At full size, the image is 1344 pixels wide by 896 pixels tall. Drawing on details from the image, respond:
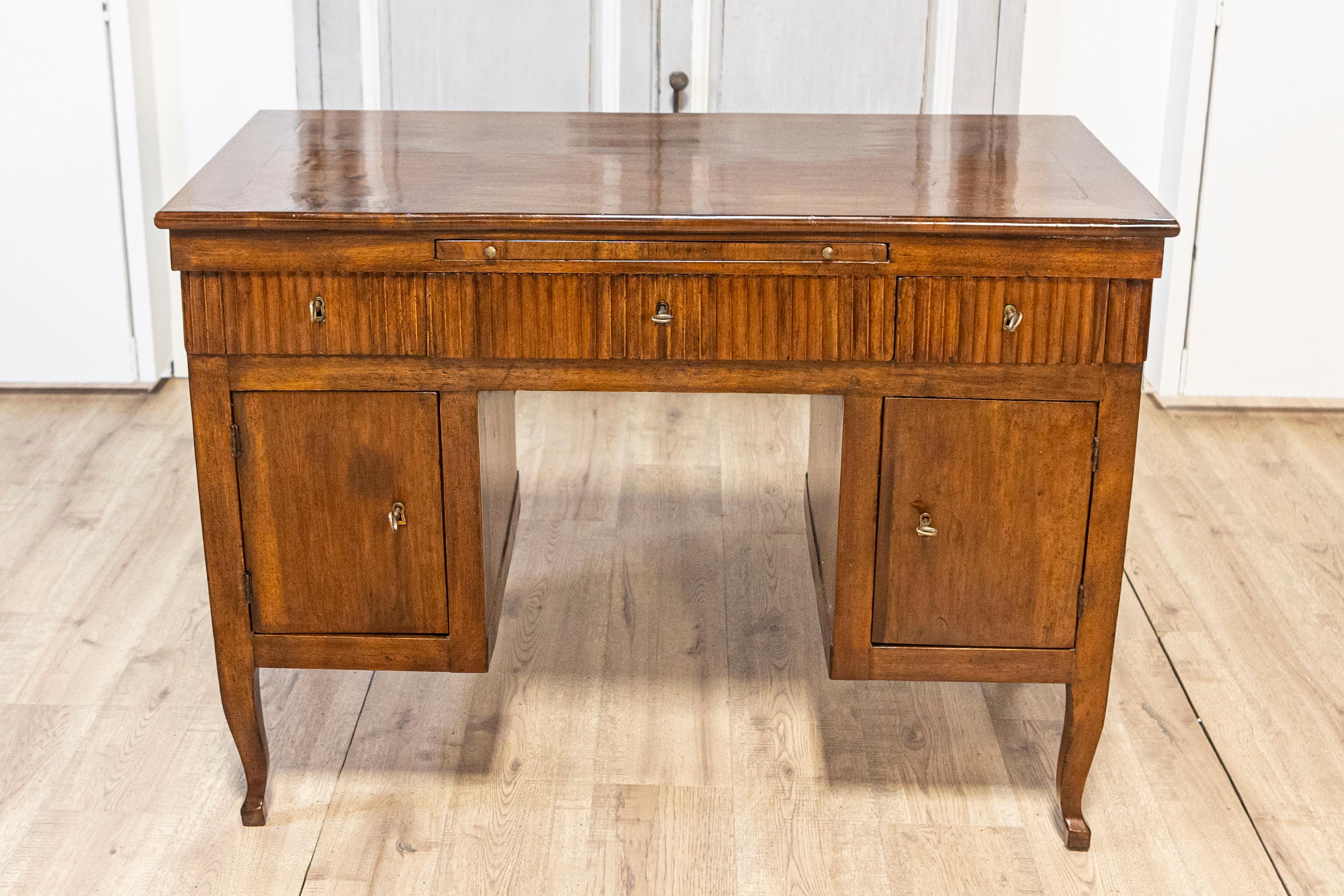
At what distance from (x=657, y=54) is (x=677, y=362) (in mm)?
1953

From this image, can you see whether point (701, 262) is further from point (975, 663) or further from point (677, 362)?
point (975, 663)

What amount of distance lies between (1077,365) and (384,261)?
0.94 meters

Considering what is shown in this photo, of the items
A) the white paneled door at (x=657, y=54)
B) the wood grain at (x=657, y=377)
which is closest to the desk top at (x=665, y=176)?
the wood grain at (x=657, y=377)

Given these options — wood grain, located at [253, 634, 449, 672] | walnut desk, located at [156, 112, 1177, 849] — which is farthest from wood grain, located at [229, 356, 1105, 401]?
wood grain, located at [253, 634, 449, 672]

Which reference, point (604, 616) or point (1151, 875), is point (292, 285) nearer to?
point (604, 616)

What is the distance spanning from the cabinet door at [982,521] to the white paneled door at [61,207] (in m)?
2.46

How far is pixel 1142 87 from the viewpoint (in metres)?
3.79

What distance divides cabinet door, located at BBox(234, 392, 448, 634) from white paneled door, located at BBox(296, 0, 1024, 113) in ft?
6.15

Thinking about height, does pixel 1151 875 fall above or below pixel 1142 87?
below

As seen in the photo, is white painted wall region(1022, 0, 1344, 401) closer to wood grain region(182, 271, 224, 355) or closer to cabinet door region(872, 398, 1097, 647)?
cabinet door region(872, 398, 1097, 647)

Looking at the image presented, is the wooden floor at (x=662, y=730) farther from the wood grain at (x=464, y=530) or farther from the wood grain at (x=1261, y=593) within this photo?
the wood grain at (x=464, y=530)

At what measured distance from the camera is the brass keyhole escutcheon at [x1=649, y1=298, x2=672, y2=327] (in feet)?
6.52

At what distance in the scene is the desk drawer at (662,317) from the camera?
6.50 feet

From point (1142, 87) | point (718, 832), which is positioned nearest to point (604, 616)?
point (718, 832)
